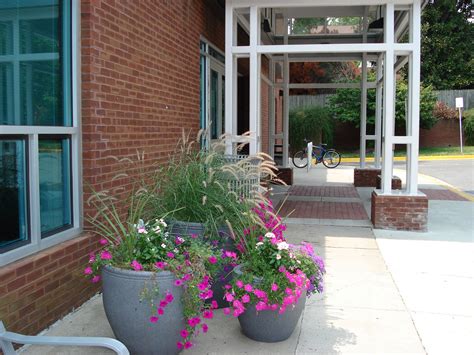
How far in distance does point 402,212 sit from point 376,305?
11.0ft

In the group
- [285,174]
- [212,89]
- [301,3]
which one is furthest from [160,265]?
[285,174]

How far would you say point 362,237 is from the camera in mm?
7398

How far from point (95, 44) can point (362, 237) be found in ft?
15.0

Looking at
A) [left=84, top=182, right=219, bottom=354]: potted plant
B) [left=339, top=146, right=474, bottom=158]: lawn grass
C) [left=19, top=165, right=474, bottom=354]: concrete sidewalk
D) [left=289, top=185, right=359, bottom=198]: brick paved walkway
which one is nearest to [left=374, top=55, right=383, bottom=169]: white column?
[left=289, top=185, right=359, bottom=198]: brick paved walkway

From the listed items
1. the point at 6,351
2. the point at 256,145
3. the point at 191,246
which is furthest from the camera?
the point at 256,145

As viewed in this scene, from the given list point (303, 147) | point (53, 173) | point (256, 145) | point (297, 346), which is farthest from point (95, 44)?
point (303, 147)

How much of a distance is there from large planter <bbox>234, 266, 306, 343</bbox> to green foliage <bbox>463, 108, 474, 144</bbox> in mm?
26316

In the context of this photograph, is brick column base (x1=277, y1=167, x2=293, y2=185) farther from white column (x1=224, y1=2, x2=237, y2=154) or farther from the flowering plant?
the flowering plant

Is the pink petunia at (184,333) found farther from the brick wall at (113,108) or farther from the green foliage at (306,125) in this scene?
the green foliage at (306,125)

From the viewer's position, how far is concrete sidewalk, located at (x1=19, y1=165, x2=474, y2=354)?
3.83 metres

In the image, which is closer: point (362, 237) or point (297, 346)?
point (297, 346)

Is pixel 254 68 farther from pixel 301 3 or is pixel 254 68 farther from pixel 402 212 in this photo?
pixel 402 212

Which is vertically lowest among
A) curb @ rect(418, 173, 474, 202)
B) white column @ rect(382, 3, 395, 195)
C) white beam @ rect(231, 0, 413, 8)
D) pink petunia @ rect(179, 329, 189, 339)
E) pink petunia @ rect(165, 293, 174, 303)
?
pink petunia @ rect(179, 329, 189, 339)

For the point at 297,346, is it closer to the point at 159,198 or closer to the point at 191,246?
the point at 191,246
